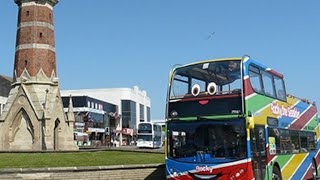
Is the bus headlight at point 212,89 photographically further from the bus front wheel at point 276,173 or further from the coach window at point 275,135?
the bus front wheel at point 276,173

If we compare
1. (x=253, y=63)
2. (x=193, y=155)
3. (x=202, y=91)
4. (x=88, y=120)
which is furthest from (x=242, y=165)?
(x=88, y=120)

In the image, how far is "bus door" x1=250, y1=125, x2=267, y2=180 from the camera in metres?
12.2

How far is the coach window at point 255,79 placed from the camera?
42.5 ft

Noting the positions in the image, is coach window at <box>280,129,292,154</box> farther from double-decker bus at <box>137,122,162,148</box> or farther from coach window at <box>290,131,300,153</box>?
double-decker bus at <box>137,122,162,148</box>

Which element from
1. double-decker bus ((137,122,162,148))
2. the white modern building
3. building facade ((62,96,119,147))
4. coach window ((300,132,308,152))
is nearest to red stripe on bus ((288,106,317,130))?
coach window ((300,132,308,152))

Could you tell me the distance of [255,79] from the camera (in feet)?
43.5

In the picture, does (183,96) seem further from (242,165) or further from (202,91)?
(242,165)

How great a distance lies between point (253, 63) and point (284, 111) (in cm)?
325

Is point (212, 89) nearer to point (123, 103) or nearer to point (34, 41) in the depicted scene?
point (34, 41)

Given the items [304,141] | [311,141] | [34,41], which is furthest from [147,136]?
[304,141]

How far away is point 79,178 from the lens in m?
15.2

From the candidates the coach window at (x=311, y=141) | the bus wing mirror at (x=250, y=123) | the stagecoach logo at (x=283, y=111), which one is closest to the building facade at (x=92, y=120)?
the coach window at (x=311, y=141)

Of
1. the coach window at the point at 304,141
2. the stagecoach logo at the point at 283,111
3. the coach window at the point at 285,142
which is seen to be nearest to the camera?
the stagecoach logo at the point at 283,111

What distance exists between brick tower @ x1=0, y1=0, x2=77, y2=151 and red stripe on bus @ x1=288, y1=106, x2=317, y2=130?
20.2m
